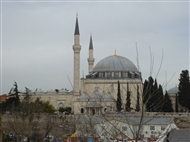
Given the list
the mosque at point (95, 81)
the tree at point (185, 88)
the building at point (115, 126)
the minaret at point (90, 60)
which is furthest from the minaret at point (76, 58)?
the building at point (115, 126)

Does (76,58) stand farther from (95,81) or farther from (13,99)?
(13,99)

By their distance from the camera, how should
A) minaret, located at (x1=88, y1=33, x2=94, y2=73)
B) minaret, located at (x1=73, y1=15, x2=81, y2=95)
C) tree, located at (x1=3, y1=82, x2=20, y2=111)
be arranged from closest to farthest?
1. tree, located at (x1=3, y1=82, x2=20, y2=111)
2. minaret, located at (x1=73, y1=15, x2=81, y2=95)
3. minaret, located at (x1=88, y1=33, x2=94, y2=73)

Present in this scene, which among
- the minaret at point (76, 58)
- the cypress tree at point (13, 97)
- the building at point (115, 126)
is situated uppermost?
the minaret at point (76, 58)

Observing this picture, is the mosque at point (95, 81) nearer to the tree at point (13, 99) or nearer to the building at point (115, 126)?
the tree at point (13, 99)

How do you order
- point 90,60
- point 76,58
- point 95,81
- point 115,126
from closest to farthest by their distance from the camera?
point 115,126 < point 76,58 < point 95,81 < point 90,60

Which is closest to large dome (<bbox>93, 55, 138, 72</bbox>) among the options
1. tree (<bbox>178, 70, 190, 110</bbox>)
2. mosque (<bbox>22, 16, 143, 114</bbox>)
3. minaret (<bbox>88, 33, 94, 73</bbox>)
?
mosque (<bbox>22, 16, 143, 114</bbox>)

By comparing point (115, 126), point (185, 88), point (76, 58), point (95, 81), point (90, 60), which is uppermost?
point (90, 60)

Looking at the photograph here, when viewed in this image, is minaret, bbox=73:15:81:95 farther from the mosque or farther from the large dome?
the large dome

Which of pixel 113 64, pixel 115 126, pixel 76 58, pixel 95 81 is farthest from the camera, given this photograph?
pixel 113 64

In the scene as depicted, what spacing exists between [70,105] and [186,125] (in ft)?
59.4

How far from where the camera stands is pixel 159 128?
27.6m

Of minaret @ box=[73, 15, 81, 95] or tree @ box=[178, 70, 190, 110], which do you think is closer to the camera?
tree @ box=[178, 70, 190, 110]

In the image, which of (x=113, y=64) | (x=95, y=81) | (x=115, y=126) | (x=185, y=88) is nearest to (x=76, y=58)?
(x=95, y=81)

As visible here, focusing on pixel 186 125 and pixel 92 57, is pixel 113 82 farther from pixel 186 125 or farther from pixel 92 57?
pixel 186 125
